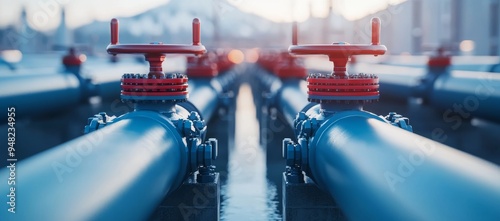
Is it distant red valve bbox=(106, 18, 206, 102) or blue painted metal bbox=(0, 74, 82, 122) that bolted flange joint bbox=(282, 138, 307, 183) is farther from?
blue painted metal bbox=(0, 74, 82, 122)

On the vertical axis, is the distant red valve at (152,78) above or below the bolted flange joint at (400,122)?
above

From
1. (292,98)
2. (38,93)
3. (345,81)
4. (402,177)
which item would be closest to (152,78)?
(345,81)

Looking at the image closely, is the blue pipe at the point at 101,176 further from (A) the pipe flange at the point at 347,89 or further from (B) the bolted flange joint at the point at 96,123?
(A) the pipe flange at the point at 347,89

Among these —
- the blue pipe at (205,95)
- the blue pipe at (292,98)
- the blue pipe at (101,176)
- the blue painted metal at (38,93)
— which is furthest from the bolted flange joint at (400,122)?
the blue painted metal at (38,93)

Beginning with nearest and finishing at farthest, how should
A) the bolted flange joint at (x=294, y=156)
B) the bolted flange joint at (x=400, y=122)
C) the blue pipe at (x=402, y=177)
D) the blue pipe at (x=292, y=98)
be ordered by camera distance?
1. the blue pipe at (x=402, y=177)
2. the bolted flange joint at (x=400, y=122)
3. the bolted flange joint at (x=294, y=156)
4. the blue pipe at (x=292, y=98)

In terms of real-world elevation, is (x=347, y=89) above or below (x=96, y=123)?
above

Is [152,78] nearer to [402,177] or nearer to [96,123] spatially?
[96,123]
